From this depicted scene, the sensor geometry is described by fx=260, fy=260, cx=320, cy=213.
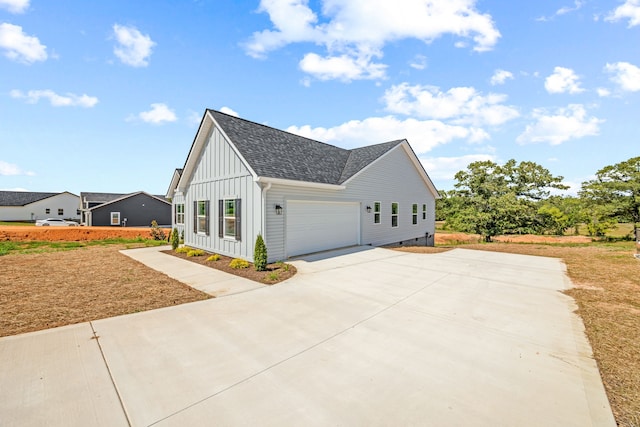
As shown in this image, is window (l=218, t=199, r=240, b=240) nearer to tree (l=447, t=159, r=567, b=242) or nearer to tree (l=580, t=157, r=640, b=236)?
tree (l=447, t=159, r=567, b=242)

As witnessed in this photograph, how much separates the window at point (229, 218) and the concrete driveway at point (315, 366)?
4.84 metres

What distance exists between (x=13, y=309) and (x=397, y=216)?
52.5ft

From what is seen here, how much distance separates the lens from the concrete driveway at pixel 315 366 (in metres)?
2.52

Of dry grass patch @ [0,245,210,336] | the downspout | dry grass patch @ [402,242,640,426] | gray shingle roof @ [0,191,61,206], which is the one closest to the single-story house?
the downspout

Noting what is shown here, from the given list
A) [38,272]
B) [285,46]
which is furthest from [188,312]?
[285,46]

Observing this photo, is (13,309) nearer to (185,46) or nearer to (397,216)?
(185,46)

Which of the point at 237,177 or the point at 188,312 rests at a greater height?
the point at 237,177

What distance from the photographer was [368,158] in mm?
14844

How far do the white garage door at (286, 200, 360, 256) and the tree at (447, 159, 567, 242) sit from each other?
14.1 metres

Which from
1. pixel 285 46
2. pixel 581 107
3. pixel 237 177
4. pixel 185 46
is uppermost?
pixel 285 46

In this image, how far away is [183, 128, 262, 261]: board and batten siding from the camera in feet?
31.8

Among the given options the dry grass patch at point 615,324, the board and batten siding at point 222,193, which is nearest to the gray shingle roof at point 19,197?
the board and batten siding at point 222,193

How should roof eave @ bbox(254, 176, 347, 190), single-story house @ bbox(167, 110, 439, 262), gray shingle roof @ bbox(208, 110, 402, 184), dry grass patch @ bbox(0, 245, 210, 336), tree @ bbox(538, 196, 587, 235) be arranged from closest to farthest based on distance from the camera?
dry grass patch @ bbox(0, 245, 210, 336)
roof eave @ bbox(254, 176, 347, 190)
single-story house @ bbox(167, 110, 439, 262)
gray shingle roof @ bbox(208, 110, 402, 184)
tree @ bbox(538, 196, 587, 235)

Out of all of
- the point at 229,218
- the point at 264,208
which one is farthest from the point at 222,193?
the point at 264,208
